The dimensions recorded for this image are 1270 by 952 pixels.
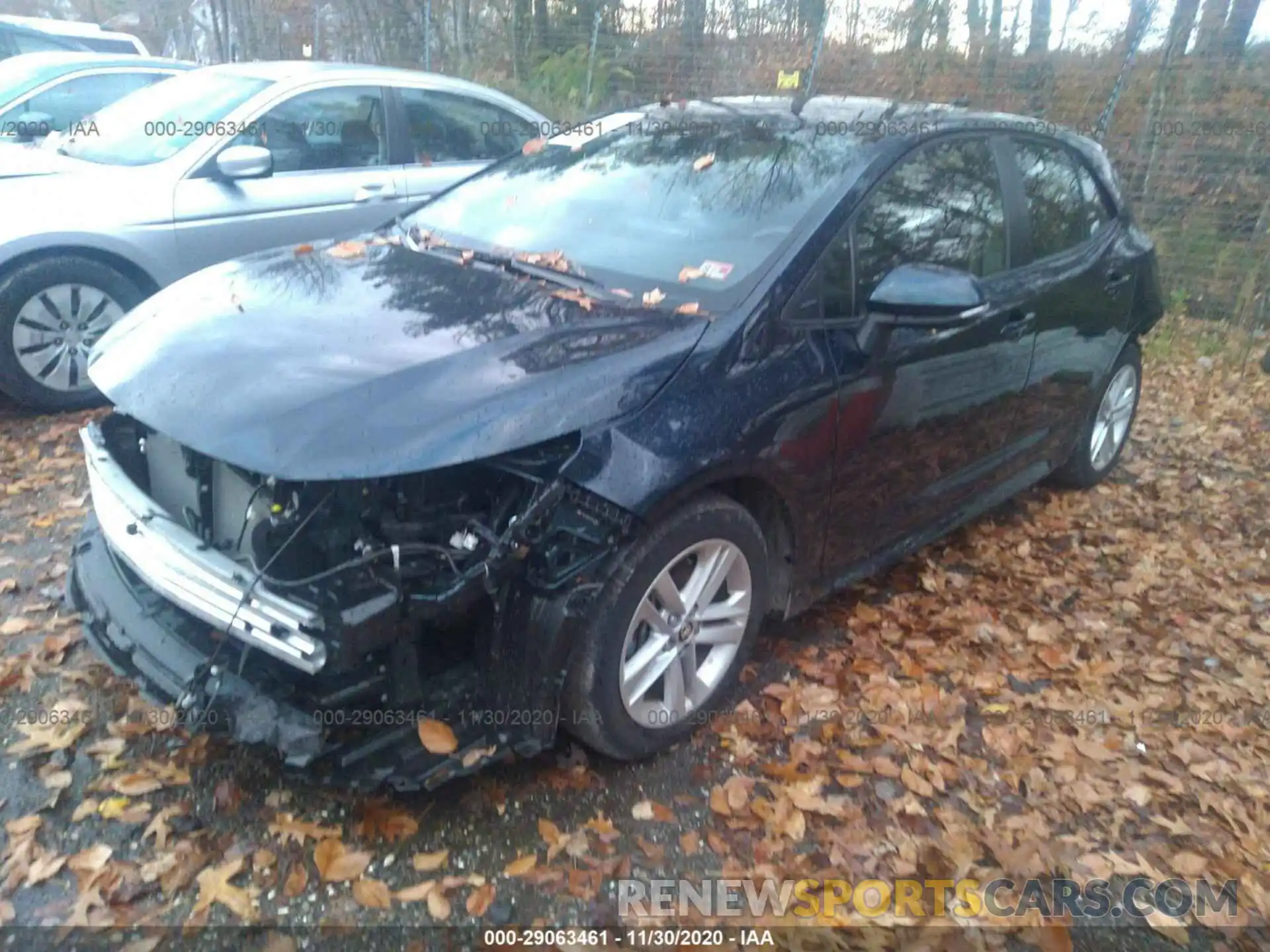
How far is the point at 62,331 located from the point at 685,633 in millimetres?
3947

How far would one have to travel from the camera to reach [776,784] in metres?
2.87

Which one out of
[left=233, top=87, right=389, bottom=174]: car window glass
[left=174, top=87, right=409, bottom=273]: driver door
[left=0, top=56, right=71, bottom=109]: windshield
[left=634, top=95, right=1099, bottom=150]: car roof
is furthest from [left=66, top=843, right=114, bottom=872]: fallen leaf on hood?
[left=0, top=56, right=71, bottom=109]: windshield

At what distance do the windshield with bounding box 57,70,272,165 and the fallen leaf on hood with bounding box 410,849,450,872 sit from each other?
443 centimetres

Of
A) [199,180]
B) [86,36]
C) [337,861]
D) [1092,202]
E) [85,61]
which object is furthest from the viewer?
[86,36]

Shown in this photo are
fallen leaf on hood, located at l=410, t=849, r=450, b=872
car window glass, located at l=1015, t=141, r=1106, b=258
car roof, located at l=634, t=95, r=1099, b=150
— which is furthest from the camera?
car window glass, located at l=1015, t=141, r=1106, b=258

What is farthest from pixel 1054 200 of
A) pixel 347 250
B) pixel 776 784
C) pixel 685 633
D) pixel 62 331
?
pixel 62 331

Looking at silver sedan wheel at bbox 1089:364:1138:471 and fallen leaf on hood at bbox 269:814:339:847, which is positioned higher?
silver sedan wheel at bbox 1089:364:1138:471

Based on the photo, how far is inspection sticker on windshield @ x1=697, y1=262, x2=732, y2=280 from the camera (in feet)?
9.64

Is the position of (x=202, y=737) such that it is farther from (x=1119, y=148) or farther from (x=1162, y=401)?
(x=1119, y=148)

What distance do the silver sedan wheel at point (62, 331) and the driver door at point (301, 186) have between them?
0.52 metres

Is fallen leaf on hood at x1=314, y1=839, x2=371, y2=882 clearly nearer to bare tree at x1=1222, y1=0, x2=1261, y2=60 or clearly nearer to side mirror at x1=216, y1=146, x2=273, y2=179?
side mirror at x1=216, y1=146, x2=273, y2=179

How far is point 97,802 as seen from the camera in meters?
2.59

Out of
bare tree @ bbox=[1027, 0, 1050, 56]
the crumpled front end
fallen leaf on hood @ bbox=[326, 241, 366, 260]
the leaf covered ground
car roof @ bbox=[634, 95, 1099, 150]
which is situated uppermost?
bare tree @ bbox=[1027, 0, 1050, 56]

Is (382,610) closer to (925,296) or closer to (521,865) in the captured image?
(521,865)
